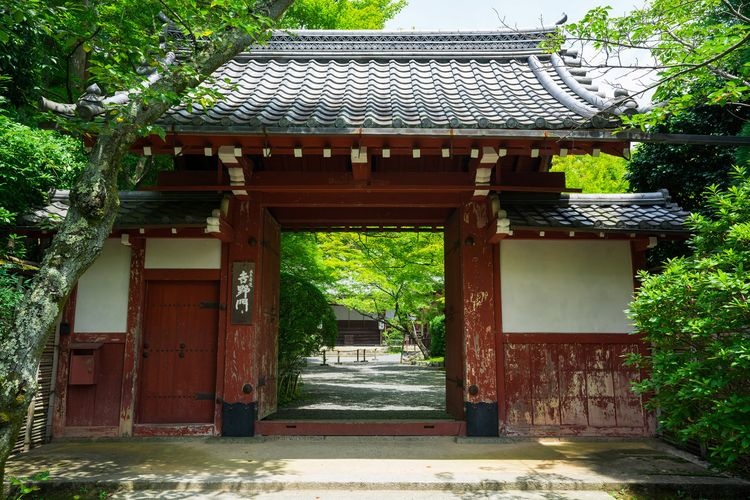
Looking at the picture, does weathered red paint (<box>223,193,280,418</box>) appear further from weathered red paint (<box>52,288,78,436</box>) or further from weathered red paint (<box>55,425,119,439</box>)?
weathered red paint (<box>52,288,78,436</box>)

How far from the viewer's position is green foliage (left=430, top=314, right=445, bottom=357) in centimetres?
2143

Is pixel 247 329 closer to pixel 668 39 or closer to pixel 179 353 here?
pixel 179 353

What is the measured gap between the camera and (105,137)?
421 cm

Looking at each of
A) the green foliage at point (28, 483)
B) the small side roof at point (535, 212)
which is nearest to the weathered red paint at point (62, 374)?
the small side roof at point (535, 212)

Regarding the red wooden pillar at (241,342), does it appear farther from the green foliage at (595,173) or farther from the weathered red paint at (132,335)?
the green foliage at (595,173)

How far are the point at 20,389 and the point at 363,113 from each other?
4156 millimetres

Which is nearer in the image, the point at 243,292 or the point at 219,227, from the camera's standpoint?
the point at 219,227

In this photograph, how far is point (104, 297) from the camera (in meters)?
6.66

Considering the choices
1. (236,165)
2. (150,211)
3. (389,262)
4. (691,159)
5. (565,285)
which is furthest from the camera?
(389,262)

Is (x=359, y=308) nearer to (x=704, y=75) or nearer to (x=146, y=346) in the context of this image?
(x=146, y=346)

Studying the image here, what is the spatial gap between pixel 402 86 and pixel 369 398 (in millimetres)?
5852

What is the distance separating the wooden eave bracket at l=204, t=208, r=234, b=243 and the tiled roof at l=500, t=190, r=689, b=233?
3.46 m

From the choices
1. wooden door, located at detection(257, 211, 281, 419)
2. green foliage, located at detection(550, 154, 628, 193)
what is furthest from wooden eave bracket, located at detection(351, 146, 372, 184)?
green foliage, located at detection(550, 154, 628, 193)

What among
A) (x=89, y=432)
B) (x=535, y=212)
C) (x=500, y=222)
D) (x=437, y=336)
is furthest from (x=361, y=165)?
(x=437, y=336)
